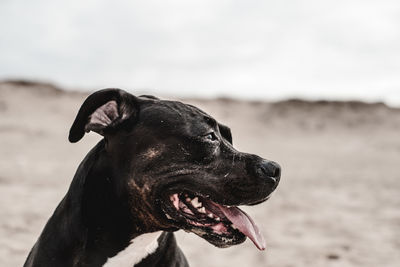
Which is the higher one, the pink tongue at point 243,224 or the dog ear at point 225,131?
the dog ear at point 225,131

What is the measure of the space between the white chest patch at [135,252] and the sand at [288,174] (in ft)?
8.86

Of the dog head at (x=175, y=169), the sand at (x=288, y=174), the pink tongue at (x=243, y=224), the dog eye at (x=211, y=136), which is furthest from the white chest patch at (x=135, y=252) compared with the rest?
the sand at (x=288, y=174)

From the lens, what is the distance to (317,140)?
19812 mm

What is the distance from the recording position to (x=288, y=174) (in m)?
13.3

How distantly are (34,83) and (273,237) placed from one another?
16559 mm

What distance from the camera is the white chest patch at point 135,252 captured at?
2920mm

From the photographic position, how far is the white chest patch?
292 cm

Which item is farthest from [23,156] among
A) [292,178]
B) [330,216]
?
[330,216]

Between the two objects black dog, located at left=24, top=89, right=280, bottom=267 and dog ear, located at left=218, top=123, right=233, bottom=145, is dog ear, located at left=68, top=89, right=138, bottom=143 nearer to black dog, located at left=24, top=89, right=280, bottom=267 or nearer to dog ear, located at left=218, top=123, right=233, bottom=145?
black dog, located at left=24, top=89, right=280, bottom=267

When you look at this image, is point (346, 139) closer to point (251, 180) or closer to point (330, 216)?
point (330, 216)

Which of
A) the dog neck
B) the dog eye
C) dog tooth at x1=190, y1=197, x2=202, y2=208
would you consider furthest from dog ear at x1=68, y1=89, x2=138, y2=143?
dog tooth at x1=190, y1=197, x2=202, y2=208

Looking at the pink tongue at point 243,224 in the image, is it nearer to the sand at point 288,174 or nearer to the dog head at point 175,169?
the dog head at point 175,169

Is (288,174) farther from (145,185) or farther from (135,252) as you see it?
(145,185)

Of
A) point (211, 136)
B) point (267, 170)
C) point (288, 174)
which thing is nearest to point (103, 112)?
point (211, 136)
